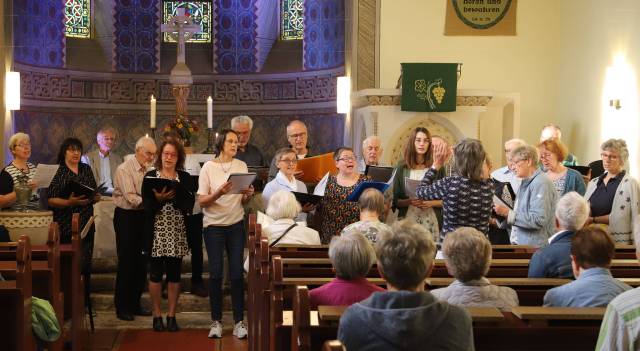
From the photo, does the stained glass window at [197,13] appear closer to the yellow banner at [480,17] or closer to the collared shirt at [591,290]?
the yellow banner at [480,17]

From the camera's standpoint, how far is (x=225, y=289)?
7.27 metres

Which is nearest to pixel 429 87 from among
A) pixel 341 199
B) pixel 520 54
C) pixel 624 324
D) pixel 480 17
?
pixel 480 17

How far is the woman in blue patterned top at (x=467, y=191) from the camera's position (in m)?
4.81

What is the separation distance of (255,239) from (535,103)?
6004 millimetres

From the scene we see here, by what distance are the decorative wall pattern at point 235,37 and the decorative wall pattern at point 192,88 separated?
23cm

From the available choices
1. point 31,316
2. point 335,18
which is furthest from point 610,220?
point 335,18

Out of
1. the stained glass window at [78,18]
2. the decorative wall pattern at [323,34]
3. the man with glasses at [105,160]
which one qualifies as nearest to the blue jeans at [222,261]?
the man with glasses at [105,160]

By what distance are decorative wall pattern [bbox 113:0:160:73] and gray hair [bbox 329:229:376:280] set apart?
392 inches

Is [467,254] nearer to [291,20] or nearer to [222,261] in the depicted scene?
[222,261]

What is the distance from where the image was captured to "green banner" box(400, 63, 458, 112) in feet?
28.6

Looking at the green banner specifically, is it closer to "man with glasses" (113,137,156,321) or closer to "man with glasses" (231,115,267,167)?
"man with glasses" (231,115,267,167)

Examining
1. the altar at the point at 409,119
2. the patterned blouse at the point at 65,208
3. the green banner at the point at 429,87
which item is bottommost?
the patterned blouse at the point at 65,208

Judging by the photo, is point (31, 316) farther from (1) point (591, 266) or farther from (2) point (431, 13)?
(2) point (431, 13)

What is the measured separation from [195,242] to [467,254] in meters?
4.09
